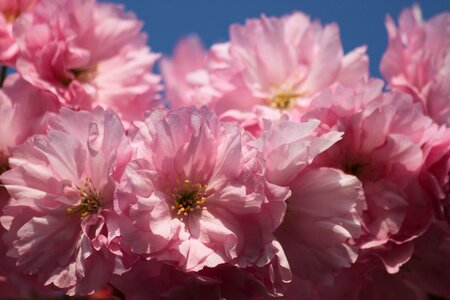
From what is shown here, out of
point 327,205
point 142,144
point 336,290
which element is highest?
point 142,144

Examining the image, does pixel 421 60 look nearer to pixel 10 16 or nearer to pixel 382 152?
pixel 382 152

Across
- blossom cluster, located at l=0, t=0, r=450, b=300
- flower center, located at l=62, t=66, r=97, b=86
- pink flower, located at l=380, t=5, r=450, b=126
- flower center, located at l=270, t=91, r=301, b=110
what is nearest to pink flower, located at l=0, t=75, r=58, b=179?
blossom cluster, located at l=0, t=0, r=450, b=300

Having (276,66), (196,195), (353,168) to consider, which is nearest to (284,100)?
(276,66)

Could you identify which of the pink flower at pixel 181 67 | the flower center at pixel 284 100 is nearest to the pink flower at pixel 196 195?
the flower center at pixel 284 100

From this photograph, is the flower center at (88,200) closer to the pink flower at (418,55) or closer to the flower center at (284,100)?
the flower center at (284,100)

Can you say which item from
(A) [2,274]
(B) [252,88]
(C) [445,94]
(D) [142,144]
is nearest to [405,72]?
(C) [445,94]

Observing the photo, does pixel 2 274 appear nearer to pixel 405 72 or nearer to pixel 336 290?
pixel 336 290

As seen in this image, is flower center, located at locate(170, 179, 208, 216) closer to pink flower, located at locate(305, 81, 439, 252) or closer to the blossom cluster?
the blossom cluster
